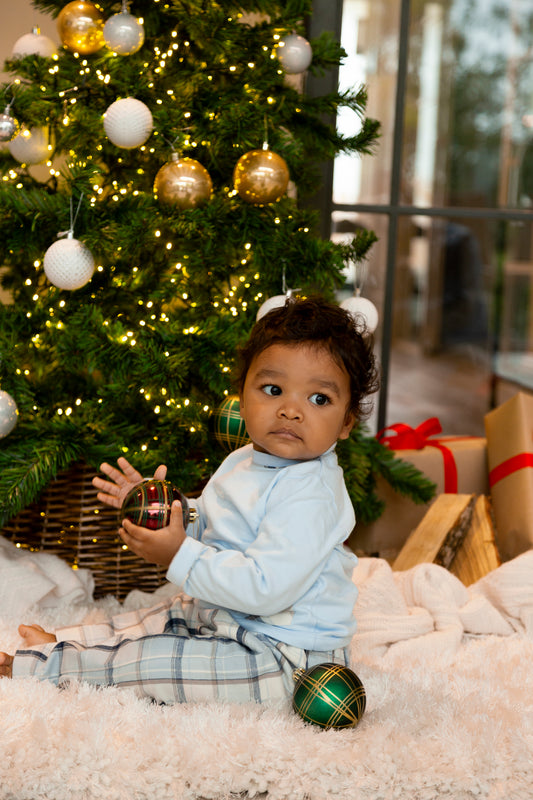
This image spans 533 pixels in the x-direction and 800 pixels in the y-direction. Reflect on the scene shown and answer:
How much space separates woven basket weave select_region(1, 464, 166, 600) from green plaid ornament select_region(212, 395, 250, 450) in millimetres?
271

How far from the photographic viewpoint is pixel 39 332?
61.7 inches

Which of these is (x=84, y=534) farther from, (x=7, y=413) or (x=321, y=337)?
(x=321, y=337)

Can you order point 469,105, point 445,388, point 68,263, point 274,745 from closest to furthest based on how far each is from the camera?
point 274,745
point 68,263
point 469,105
point 445,388

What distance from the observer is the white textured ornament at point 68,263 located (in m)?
1.34

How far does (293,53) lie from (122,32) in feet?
1.11

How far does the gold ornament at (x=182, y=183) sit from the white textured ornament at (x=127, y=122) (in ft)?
0.25

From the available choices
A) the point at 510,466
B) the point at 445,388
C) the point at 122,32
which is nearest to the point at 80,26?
the point at 122,32

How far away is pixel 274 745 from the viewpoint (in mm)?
997

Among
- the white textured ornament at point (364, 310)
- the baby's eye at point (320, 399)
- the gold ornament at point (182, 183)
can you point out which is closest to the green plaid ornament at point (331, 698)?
the baby's eye at point (320, 399)

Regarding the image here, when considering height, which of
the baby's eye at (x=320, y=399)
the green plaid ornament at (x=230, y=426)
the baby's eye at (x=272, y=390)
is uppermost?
the baby's eye at (x=272, y=390)

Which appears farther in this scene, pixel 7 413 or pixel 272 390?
pixel 7 413

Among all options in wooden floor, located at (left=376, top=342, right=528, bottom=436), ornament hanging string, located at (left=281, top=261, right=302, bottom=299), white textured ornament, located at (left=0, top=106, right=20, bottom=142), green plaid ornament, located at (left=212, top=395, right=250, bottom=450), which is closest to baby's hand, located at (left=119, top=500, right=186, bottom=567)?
green plaid ornament, located at (left=212, top=395, right=250, bottom=450)

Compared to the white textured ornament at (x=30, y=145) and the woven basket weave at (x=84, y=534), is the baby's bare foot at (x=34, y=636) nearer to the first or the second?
the woven basket weave at (x=84, y=534)

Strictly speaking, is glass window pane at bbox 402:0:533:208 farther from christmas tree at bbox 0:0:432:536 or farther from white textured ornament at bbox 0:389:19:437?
white textured ornament at bbox 0:389:19:437
